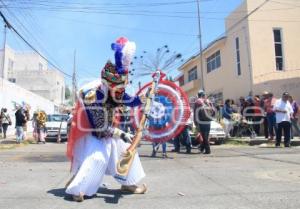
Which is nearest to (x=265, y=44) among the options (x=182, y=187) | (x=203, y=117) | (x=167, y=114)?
(x=203, y=117)

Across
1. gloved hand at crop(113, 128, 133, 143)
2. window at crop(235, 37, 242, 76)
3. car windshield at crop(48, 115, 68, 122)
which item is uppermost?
window at crop(235, 37, 242, 76)

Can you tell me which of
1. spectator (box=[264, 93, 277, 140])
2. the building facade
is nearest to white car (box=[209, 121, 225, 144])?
spectator (box=[264, 93, 277, 140])

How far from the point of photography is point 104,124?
5531 millimetres

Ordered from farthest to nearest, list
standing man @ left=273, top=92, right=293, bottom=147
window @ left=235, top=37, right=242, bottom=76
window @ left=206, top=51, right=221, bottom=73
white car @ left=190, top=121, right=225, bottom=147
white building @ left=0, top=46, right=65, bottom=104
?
1. white building @ left=0, top=46, right=65, bottom=104
2. window @ left=206, top=51, right=221, bottom=73
3. window @ left=235, top=37, right=242, bottom=76
4. white car @ left=190, top=121, right=225, bottom=147
5. standing man @ left=273, top=92, right=293, bottom=147

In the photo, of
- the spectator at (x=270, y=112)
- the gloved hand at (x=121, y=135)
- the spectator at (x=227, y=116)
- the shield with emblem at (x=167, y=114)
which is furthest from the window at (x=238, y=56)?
the gloved hand at (x=121, y=135)

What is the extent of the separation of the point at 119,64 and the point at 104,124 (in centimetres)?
82

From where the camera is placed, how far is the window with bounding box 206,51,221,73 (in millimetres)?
30147

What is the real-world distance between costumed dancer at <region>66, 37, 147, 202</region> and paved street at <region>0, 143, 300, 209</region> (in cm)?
35

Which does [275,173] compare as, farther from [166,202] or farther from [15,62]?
[15,62]

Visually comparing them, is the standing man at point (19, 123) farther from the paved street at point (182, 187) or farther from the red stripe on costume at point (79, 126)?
the red stripe on costume at point (79, 126)

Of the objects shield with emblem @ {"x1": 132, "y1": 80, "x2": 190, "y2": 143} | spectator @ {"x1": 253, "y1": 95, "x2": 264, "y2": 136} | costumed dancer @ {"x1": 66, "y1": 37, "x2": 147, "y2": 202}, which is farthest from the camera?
spectator @ {"x1": 253, "y1": 95, "x2": 264, "y2": 136}

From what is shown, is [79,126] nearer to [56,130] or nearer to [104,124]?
[104,124]

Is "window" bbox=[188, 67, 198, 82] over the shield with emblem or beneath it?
over

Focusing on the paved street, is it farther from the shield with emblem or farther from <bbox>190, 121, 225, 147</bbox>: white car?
<bbox>190, 121, 225, 147</bbox>: white car
